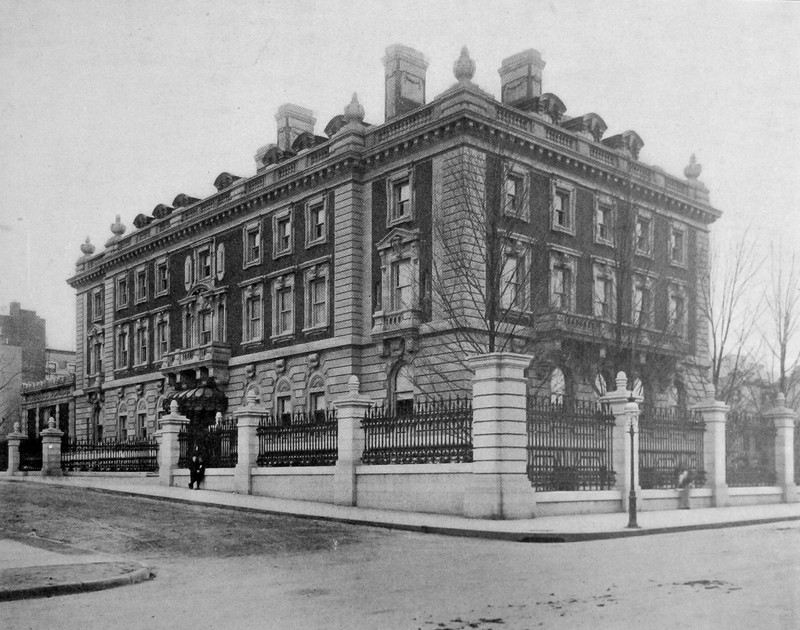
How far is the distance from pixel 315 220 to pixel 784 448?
20.1 m

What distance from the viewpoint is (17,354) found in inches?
2709

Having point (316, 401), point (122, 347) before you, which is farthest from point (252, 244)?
point (122, 347)

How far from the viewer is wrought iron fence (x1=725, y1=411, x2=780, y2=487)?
24.9 metres

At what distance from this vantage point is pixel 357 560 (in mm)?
12531

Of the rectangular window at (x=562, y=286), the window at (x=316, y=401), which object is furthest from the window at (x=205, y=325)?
the rectangular window at (x=562, y=286)

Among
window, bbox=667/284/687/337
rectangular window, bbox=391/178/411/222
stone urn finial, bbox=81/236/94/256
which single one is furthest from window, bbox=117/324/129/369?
window, bbox=667/284/687/337

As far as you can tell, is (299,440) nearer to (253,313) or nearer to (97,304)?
(253,313)

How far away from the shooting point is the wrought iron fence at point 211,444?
26.7 metres

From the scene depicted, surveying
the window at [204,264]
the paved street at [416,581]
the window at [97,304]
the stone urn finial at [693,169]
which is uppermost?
the stone urn finial at [693,169]

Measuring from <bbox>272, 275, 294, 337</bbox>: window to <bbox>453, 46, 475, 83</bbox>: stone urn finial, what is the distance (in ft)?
38.7

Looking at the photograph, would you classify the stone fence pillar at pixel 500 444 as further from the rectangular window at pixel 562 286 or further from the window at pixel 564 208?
the window at pixel 564 208

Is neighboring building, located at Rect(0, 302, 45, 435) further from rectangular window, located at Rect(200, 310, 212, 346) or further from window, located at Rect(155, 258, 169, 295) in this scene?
rectangular window, located at Rect(200, 310, 212, 346)

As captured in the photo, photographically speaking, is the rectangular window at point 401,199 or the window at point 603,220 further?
the window at point 603,220

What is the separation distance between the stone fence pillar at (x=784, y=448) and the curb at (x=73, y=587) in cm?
2038
